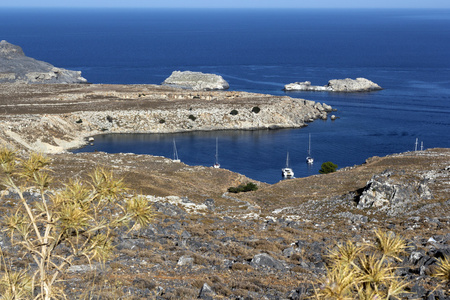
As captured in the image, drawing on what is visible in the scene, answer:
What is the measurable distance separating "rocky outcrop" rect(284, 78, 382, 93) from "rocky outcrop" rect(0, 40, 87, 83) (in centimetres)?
7276

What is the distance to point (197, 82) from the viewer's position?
177 m

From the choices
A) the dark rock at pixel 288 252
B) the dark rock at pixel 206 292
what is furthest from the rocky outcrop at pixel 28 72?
the dark rock at pixel 206 292

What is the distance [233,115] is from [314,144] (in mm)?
23490

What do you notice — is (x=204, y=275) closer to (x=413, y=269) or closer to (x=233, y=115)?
(x=413, y=269)

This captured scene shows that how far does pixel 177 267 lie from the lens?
21562mm

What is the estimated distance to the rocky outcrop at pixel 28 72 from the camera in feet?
574

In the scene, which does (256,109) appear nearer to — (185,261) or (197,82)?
(197,82)

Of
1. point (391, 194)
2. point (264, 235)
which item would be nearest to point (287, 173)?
point (391, 194)

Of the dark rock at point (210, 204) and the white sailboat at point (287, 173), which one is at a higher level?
the dark rock at point (210, 204)

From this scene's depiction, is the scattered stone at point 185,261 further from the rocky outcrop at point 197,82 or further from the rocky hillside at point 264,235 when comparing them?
the rocky outcrop at point 197,82

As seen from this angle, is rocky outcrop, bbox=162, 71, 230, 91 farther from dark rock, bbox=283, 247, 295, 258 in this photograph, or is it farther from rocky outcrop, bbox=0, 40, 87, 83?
dark rock, bbox=283, 247, 295, 258

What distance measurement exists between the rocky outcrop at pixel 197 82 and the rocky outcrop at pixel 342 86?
2111cm

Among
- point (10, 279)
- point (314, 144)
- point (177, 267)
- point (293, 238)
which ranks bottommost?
point (314, 144)

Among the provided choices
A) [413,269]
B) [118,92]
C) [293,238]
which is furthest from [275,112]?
[413,269]
